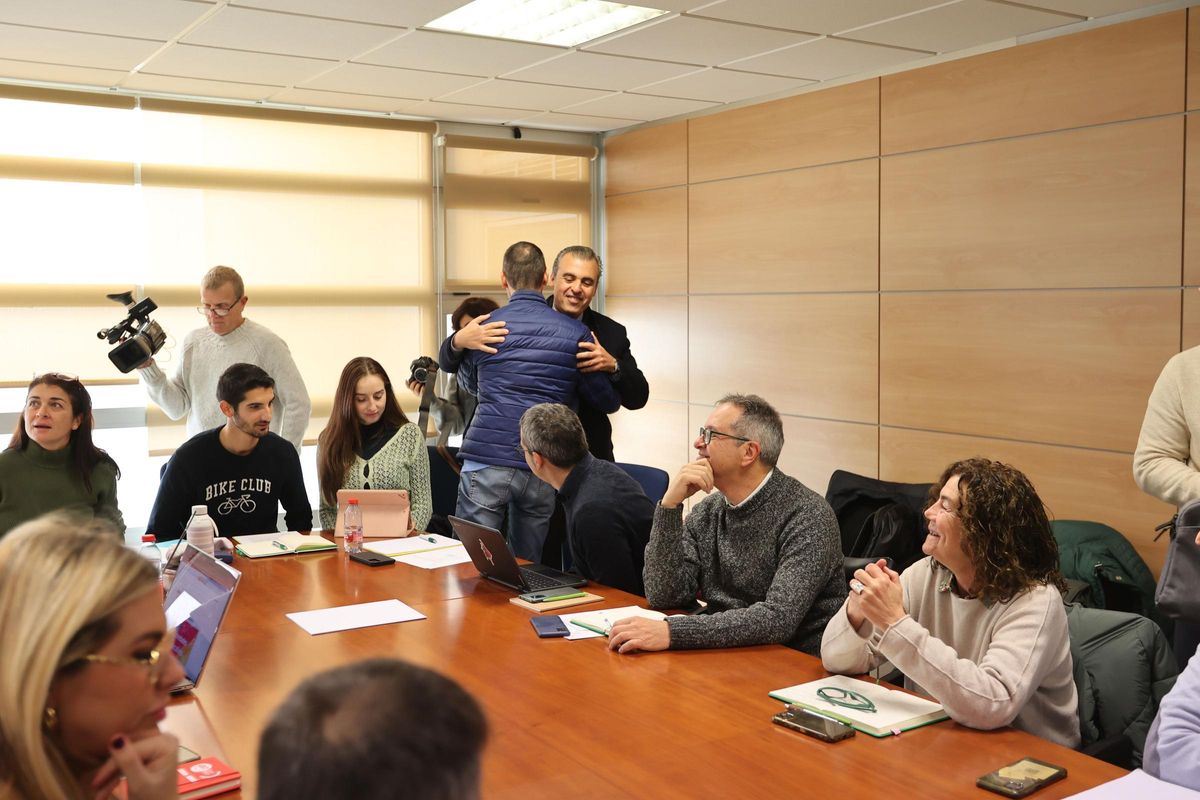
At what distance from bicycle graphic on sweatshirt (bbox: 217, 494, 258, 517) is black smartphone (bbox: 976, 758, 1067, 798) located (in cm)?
313

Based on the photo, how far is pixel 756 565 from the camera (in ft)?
9.93

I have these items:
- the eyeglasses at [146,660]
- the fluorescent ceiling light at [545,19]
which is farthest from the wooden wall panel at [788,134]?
the eyeglasses at [146,660]

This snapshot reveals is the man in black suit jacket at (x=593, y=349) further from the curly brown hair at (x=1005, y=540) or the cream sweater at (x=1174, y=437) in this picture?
the curly brown hair at (x=1005, y=540)

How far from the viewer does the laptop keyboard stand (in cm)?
329

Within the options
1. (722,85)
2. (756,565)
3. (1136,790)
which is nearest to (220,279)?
(722,85)

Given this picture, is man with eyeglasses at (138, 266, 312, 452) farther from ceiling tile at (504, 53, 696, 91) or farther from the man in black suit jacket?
ceiling tile at (504, 53, 696, 91)

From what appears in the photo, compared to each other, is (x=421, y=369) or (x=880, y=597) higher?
(x=421, y=369)

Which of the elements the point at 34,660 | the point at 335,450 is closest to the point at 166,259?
the point at 335,450

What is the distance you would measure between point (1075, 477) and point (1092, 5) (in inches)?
74.5

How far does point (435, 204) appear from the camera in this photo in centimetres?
695

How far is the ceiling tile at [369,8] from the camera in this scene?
4.13 m

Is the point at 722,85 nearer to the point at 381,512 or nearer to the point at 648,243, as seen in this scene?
the point at 648,243

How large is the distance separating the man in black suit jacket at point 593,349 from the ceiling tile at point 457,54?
1048mm

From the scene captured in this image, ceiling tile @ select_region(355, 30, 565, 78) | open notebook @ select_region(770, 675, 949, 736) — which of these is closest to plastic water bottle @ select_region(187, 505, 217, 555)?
open notebook @ select_region(770, 675, 949, 736)
